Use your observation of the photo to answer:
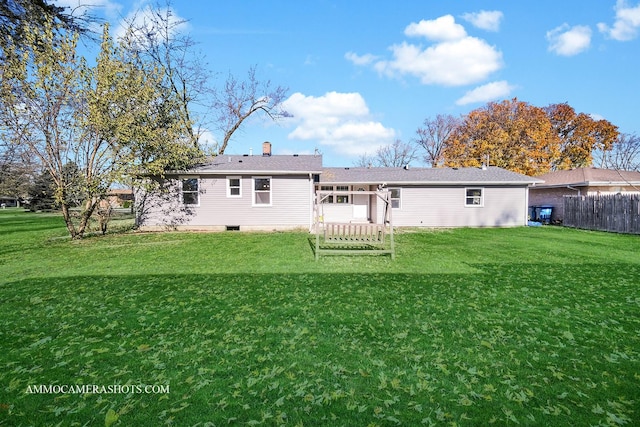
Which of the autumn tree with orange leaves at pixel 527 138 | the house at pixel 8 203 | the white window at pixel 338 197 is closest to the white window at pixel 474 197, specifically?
the white window at pixel 338 197

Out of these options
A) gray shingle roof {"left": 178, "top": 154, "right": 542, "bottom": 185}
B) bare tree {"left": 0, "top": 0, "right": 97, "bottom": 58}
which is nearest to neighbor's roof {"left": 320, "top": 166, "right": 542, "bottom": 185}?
gray shingle roof {"left": 178, "top": 154, "right": 542, "bottom": 185}

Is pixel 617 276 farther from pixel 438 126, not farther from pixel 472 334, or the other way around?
pixel 438 126

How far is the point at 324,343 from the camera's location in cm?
396

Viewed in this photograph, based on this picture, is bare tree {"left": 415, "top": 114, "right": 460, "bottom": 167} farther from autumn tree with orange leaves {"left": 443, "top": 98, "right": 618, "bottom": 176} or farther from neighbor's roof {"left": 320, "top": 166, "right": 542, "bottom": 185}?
neighbor's roof {"left": 320, "top": 166, "right": 542, "bottom": 185}

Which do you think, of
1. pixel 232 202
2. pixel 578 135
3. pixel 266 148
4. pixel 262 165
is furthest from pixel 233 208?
pixel 578 135

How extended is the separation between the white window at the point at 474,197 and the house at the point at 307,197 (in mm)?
46

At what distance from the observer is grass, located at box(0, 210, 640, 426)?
107 inches

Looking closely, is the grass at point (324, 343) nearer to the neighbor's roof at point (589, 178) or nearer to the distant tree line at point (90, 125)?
the distant tree line at point (90, 125)

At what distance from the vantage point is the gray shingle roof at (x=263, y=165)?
1558 cm

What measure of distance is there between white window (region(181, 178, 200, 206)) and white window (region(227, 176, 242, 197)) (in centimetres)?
151

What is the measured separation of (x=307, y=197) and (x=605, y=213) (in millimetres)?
14855

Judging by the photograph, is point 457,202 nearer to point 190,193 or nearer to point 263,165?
point 263,165

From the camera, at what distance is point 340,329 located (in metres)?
4.38

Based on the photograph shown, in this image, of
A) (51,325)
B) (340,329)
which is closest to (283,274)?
(340,329)
